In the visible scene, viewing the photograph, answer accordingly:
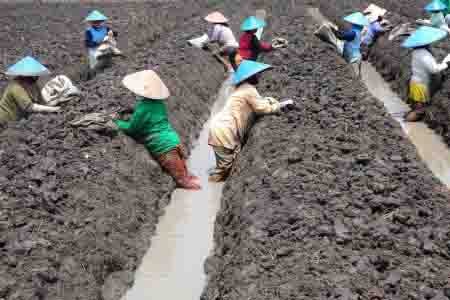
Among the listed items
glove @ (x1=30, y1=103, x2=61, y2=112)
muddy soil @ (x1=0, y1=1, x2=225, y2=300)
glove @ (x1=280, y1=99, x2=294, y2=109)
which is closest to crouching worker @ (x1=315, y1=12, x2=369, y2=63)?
muddy soil @ (x1=0, y1=1, x2=225, y2=300)

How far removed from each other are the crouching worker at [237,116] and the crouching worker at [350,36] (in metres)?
3.71

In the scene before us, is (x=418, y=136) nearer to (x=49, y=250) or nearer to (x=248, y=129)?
(x=248, y=129)

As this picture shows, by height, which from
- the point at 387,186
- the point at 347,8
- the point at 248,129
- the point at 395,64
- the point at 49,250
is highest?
the point at 387,186

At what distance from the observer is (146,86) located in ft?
21.4

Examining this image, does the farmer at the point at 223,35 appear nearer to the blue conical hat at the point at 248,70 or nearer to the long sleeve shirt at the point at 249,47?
the long sleeve shirt at the point at 249,47

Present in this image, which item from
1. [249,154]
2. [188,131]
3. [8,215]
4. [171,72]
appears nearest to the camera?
[8,215]

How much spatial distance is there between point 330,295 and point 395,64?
9444 mm

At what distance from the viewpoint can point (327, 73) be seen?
9.12 meters

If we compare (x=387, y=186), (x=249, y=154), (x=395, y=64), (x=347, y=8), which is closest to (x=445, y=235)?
(x=387, y=186)

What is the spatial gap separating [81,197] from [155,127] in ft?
5.34

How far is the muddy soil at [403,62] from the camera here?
878cm

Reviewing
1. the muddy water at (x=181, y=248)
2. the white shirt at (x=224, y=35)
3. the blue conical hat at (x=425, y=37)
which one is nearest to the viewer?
the muddy water at (x=181, y=248)

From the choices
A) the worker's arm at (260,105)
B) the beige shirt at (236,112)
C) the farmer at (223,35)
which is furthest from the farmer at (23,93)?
the farmer at (223,35)

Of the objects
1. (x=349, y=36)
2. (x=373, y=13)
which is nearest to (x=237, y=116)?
(x=349, y=36)
